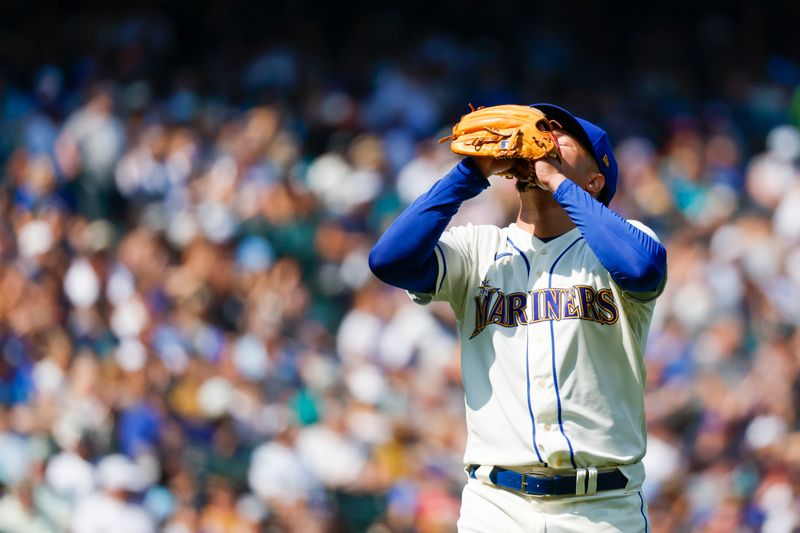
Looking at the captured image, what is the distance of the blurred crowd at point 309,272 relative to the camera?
20.9ft

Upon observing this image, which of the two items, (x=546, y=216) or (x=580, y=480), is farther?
(x=546, y=216)

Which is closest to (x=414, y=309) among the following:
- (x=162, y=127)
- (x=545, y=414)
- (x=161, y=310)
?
(x=161, y=310)

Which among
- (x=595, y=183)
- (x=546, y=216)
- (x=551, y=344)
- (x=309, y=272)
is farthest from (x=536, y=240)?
(x=309, y=272)

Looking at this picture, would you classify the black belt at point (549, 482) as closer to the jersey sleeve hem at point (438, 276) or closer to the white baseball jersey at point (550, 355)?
the white baseball jersey at point (550, 355)

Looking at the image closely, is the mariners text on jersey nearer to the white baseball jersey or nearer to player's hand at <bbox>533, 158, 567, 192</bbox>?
the white baseball jersey

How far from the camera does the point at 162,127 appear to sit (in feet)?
29.9

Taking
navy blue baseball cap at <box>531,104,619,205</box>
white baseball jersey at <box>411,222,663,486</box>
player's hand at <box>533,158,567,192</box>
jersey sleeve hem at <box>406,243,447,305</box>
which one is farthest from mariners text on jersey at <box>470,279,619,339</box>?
navy blue baseball cap at <box>531,104,619,205</box>

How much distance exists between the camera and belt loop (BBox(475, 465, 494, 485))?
9.06 feet

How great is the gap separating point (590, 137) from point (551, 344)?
1.78 ft

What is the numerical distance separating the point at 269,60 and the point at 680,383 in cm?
505

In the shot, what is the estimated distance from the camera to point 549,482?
8.80 ft

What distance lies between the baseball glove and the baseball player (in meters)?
0.05

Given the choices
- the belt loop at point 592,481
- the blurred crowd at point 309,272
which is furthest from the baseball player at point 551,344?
the blurred crowd at point 309,272

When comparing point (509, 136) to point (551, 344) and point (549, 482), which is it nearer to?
point (551, 344)
